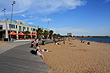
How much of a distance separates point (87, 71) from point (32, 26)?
4639 centimetres

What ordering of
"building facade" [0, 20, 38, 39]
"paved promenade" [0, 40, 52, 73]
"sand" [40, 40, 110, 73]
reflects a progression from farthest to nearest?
"building facade" [0, 20, 38, 39] → "sand" [40, 40, 110, 73] → "paved promenade" [0, 40, 52, 73]

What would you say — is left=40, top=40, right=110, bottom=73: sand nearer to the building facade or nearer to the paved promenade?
the paved promenade

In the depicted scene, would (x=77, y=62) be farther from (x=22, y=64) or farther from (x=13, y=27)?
(x=13, y=27)

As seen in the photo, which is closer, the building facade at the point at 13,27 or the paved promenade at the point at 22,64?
the paved promenade at the point at 22,64

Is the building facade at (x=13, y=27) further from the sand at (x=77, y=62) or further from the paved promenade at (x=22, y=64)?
the sand at (x=77, y=62)

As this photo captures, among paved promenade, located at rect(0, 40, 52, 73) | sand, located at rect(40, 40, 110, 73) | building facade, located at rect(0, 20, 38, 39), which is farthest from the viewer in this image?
building facade, located at rect(0, 20, 38, 39)

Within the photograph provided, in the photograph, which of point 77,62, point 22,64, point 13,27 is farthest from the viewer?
point 13,27

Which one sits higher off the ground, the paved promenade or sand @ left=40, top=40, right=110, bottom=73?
the paved promenade

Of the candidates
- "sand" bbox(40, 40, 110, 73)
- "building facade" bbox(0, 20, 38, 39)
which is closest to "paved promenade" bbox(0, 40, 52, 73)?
"sand" bbox(40, 40, 110, 73)

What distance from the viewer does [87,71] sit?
510 centimetres

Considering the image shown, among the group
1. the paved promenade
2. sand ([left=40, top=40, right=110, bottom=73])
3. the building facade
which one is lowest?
sand ([left=40, top=40, right=110, bottom=73])

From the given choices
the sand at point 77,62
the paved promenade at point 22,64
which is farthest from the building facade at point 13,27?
the sand at point 77,62

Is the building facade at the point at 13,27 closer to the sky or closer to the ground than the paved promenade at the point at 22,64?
closer to the sky

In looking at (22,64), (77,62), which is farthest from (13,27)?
(77,62)
